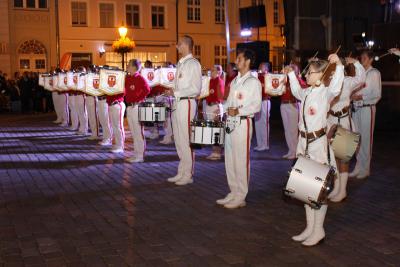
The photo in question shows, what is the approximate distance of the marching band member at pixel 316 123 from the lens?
20.0 feet

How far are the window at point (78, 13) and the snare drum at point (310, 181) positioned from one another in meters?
38.3

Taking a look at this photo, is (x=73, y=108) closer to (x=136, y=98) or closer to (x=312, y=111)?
(x=136, y=98)

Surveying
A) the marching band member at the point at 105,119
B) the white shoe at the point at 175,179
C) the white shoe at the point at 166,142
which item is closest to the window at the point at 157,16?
the white shoe at the point at 166,142

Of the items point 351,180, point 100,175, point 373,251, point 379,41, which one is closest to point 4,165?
point 100,175

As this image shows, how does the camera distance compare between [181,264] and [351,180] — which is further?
[351,180]

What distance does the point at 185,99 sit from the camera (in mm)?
9172

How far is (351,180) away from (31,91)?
2082 cm

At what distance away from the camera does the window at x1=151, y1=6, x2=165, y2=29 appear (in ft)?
145

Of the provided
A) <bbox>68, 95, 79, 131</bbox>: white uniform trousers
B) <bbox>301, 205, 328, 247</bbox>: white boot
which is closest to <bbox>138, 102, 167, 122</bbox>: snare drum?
<bbox>301, 205, 328, 247</bbox>: white boot

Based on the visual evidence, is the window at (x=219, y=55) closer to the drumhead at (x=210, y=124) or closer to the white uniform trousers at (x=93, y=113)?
the white uniform trousers at (x=93, y=113)

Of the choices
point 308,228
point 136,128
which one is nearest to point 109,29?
point 136,128

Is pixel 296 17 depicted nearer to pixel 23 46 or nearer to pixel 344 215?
pixel 344 215

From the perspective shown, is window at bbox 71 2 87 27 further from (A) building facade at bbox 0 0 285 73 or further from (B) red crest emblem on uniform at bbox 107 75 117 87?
(B) red crest emblem on uniform at bbox 107 75 117 87

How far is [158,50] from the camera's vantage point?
44094 mm
